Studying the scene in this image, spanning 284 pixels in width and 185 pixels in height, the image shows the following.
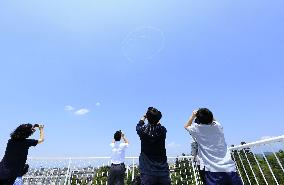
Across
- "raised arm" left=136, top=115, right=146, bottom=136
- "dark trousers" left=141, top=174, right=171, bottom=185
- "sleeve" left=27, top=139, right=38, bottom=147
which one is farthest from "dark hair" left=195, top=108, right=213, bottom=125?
"sleeve" left=27, top=139, right=38, bottom=147

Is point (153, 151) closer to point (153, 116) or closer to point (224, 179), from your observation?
point (153, 116)

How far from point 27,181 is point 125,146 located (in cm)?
374

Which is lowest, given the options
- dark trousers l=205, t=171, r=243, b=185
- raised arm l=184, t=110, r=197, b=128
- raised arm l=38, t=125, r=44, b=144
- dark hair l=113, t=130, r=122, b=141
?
dark trousers l=205, t=171, r=243, b=185

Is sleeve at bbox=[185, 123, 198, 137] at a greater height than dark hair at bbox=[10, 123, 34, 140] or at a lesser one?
lesser

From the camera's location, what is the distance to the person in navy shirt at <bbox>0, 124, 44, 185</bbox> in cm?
403

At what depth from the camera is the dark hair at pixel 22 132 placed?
4.19 meters

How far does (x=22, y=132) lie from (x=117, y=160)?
286 centimetres

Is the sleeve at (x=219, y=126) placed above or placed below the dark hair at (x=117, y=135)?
below

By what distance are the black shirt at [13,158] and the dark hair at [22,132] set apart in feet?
0.21

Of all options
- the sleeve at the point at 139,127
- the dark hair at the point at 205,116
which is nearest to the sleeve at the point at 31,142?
the sleeve at the point at 139,127

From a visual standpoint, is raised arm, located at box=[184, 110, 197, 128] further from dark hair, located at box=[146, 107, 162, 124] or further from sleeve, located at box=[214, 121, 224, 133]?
dark hair, located at box=[146, 107, 162, 124]

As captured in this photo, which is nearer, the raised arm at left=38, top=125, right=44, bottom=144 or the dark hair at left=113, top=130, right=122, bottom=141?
the raised arm at left=38, top=125, right=44, bottom=144

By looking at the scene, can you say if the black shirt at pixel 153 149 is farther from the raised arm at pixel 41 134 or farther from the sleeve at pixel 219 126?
the raised arm at pixel 41 134

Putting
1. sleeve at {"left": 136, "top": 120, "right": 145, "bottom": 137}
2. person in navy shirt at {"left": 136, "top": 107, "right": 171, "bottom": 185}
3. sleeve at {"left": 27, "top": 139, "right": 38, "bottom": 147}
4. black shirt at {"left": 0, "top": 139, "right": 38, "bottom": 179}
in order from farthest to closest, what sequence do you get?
1. sleeve at {"left": 27, "top": 139, "right": 38, "bottom": 147}
2. black shirt at {"left": 0, "top": 139, "right": 38, "bottom": 179}
3. sleeve at {"left": 136, "top": 120, "right": 145, "bottom": 137}
4. person in navy shirt at {"left": 136, "top": 107, "right": 171, "bottom": 185}
